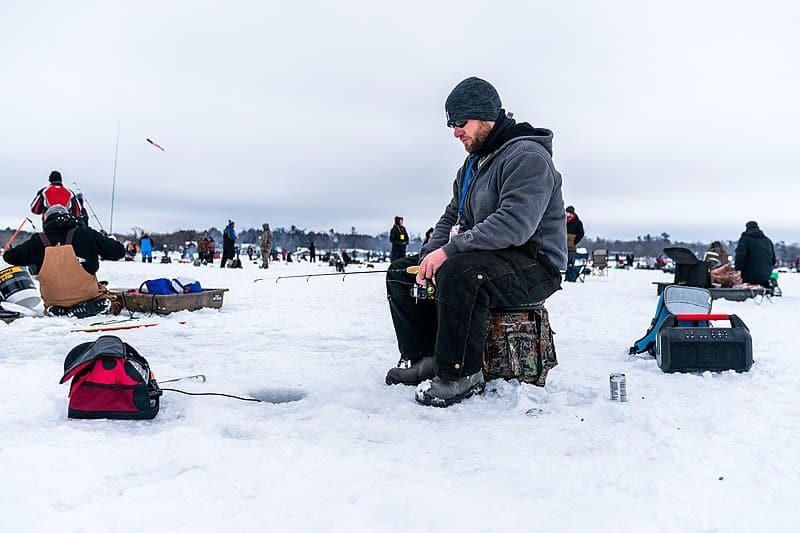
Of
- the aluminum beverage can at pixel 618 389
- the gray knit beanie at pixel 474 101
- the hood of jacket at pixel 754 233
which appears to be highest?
the gray knit beanie at pixel 474 101

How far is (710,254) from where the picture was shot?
38.9 ft

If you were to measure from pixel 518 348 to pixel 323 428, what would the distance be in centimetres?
120

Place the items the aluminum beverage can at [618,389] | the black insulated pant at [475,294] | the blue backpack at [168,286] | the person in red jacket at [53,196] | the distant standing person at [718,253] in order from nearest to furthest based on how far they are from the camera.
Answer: the black insulated pant at [475,294]
the aluminum beverage can at [618,389]
the blue backpack at [168,286]
the person in red jacket at [53,196]
the distant standing person at [718,253]

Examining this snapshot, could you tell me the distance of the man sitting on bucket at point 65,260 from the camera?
5.64 meters

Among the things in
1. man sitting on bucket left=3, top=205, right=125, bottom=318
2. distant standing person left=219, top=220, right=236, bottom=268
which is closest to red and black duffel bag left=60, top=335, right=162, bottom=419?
man sitting on bucket left=3, top=205, right=125, bottom=318

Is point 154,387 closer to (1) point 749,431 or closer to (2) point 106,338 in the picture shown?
(2) point 106,338

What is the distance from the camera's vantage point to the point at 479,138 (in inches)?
123

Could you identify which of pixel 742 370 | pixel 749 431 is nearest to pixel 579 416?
pixel 749 431

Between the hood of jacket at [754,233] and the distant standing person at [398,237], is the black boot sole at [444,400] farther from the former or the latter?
the distant standing person at [398,237]

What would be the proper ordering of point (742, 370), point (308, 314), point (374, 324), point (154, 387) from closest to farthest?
point (154, 387), point (742, 370), point (374, 324), point (308, 314)

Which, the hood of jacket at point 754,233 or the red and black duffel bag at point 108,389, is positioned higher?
the hood of jacket at point 754,233

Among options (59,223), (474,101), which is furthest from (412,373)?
(59,223)

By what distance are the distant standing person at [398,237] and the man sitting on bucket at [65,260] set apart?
422 inches

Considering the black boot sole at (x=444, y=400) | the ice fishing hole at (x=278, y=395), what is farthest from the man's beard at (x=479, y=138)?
the ice fishing hole at (x=278, y=395)
